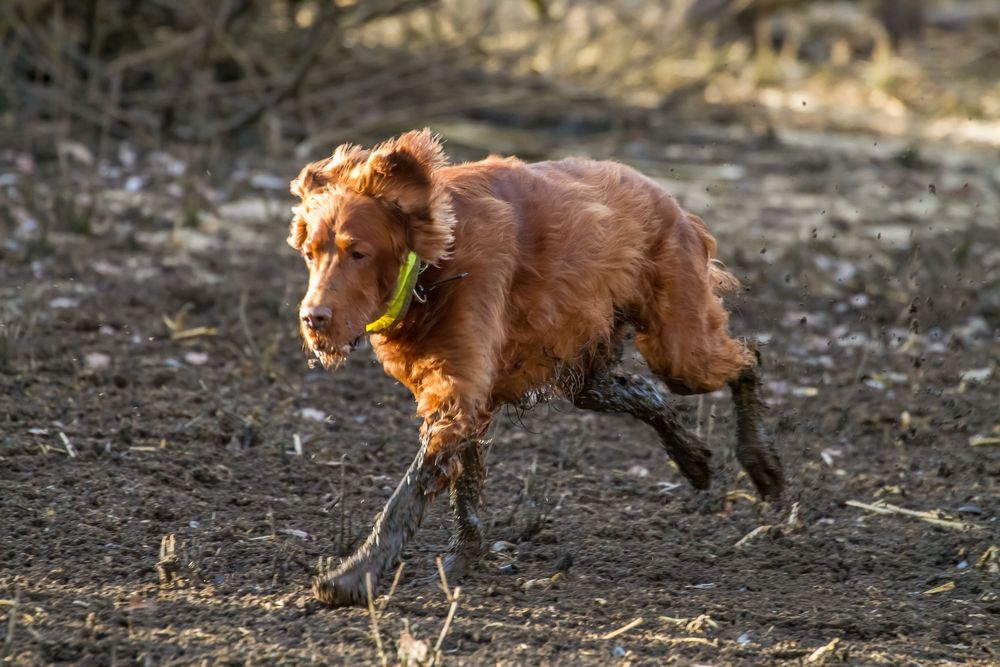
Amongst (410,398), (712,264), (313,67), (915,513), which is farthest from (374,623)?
(313,67)

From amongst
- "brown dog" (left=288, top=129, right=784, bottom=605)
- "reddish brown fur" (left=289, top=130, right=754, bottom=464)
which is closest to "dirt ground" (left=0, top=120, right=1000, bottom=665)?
"brown dog" (left=288, top=129, right=784, bottom=605)

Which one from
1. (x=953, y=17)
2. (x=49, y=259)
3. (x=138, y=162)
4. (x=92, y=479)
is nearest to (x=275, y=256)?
(x=49, y=259)

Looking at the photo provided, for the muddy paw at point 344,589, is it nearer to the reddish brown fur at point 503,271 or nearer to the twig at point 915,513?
the reddish brown fur at point 503,271

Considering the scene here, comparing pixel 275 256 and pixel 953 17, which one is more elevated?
pixel 953 17

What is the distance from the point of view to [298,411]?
6.19m

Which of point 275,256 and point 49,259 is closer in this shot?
point 49,259

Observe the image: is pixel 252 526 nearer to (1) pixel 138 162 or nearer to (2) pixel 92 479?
(2) pixel 92 479

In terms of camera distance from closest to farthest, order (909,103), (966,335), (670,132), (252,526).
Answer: (252,526) → (966,335) → (670,132) → (909,103)

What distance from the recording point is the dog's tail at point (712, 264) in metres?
5.12

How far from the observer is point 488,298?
161 inches

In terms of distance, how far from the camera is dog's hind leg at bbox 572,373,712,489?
5.08m

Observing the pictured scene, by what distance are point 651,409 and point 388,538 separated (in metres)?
1.48

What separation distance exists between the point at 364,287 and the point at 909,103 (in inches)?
477

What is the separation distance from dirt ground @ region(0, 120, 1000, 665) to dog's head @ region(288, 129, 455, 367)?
0.88 m
